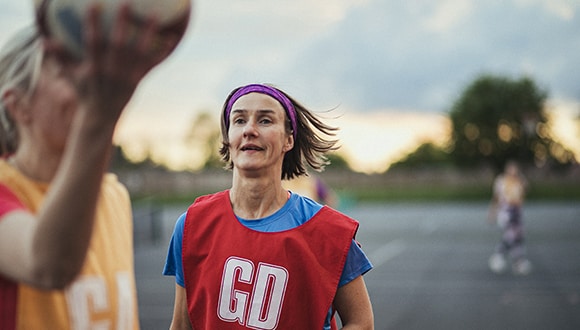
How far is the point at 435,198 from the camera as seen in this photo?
5441 cm

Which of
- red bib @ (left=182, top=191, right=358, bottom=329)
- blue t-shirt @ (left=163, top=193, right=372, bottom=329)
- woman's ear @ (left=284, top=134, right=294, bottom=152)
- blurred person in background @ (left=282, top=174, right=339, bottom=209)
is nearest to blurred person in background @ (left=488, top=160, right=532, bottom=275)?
blurred person in background @ (left=282, top=174, right=339, bottom=209)

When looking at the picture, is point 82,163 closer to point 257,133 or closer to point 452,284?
point 257,133

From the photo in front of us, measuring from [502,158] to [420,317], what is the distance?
2296 inches

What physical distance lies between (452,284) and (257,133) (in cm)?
968

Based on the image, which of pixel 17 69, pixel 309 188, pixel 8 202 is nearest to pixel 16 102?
pixel 17 69

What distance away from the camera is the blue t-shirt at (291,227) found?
267cm

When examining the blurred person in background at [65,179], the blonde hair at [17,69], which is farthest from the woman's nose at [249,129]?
the blonde hair at [17,69]

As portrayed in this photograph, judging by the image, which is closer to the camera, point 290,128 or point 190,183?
point 290,128

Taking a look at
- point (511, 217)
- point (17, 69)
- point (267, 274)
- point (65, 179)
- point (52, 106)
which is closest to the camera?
point (65, 179)

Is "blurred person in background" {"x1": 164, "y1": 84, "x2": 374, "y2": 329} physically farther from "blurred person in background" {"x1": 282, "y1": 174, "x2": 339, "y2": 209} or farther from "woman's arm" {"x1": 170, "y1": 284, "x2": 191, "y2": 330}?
"blurred person in background" {"x1": 282, "y1": 174, "x2": 339, "y2": 209}

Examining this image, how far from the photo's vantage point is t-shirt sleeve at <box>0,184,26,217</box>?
53.7 inches

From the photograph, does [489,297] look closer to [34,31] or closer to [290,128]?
[290,128]

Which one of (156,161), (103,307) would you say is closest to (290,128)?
(103,307)

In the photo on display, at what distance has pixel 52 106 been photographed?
1357 millimetres
